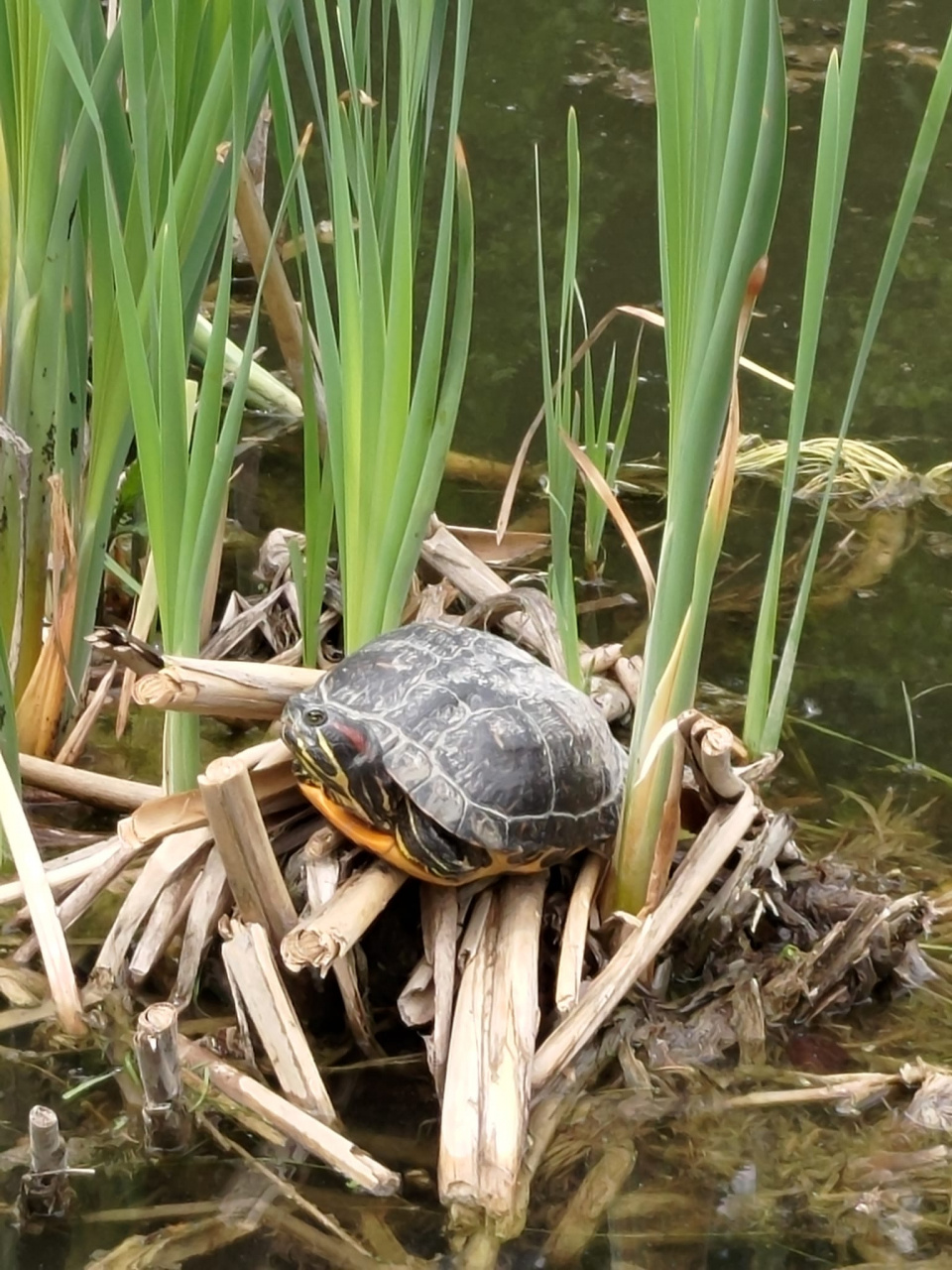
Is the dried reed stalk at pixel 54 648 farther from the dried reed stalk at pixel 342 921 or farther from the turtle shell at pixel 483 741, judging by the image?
the dried reed stalk at pixel 342 921

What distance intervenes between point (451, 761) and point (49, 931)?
46cm

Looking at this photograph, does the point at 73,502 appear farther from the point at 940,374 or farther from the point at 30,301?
the point at 940,374

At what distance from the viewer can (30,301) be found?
1.65 metres

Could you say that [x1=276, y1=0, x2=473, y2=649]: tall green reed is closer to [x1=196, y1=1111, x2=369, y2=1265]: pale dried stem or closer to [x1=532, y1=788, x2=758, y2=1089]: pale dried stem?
[x1=532, y1=788, x2=758, y2=1089]: pale dried stem

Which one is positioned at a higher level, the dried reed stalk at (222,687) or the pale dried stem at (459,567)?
the dried reed stalk at (222,687)

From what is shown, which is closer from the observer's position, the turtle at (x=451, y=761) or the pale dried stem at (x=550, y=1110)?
the pale dried stem at (x=550, y=1110)

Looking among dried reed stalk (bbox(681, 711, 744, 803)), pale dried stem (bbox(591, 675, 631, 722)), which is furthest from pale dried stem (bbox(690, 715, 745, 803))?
pale dried stem (bbox(591, 675, 631, 722))

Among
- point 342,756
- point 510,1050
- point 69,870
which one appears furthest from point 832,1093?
point 69,870

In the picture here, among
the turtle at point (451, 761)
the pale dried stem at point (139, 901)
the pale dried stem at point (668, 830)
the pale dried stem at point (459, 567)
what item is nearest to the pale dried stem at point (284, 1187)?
the pale dried stem at point (139, 901)

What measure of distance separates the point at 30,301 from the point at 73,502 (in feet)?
0.85

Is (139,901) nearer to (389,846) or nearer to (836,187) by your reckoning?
(389,846)

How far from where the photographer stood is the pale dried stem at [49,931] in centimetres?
148

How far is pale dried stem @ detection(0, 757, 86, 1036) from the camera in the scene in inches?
58.3

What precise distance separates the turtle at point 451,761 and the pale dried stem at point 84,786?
0.30m
